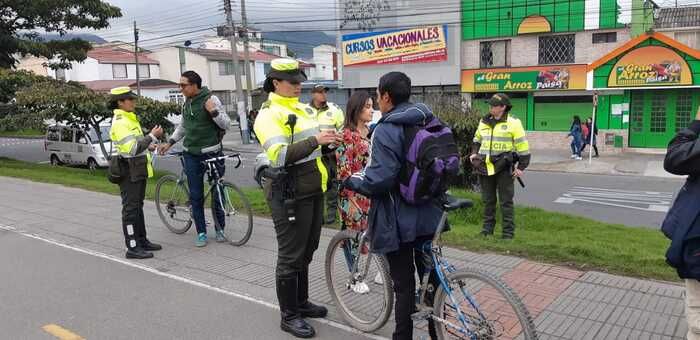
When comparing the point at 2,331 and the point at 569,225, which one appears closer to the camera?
the point at 2,331

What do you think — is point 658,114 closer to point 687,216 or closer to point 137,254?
point 137,254

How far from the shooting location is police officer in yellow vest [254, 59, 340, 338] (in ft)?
13.2

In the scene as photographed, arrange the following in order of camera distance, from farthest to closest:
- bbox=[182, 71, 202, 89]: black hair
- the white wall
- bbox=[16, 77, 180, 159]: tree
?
the white wall, bbox=[16, 77, 180, 159]: tree, bbox=[182, 71, 202, 89]: black hair

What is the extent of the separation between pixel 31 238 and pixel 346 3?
26537mm

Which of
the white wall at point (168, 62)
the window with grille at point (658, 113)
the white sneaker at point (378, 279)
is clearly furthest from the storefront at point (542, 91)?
the white wall at point (168, 62)

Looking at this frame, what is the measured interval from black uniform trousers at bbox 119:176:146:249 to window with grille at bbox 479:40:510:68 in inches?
929

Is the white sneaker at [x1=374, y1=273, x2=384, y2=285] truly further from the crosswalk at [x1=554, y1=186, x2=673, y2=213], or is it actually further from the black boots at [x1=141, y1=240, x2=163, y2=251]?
the crosswalk at [x1=554, y1=186, x2=673, y2=213]

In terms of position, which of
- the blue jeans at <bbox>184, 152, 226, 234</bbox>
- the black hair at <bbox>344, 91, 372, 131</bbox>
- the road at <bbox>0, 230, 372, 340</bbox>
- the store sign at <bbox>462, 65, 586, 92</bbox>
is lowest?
the road at <bbox>0, 230, 372, 340</bbox>

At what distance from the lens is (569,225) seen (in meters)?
8.22

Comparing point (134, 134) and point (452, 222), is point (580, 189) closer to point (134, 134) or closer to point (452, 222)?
point (452, 222)

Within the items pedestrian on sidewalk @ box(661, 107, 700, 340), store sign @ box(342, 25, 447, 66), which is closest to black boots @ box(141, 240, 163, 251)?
pedestrian on sidewalk @ box(661, 107, 700, 340)

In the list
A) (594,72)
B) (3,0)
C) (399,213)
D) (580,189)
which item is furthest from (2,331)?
(594,72)

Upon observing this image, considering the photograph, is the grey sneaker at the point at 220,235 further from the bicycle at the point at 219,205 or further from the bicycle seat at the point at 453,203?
the bicycle seat at the point at 453,203

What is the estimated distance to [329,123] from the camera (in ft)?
18.9
